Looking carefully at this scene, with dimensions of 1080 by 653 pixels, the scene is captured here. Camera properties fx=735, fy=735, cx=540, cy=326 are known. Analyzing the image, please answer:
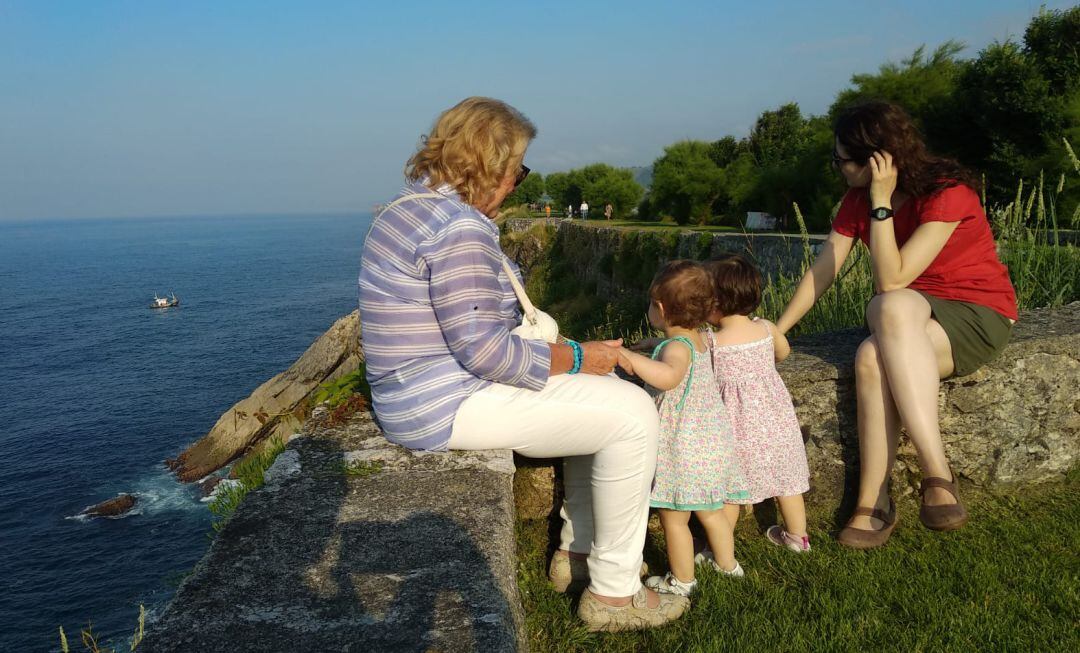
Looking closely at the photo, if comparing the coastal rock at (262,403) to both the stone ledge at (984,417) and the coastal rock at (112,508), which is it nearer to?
the coastal rock at (112,508)

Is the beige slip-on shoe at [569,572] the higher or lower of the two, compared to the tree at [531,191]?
lower

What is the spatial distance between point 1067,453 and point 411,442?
337 centimetres

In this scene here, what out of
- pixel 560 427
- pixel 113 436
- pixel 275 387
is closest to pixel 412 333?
pixel 560 427

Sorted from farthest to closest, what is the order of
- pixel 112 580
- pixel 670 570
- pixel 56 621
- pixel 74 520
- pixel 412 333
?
1. pixel 74 520
2. pixel 112 580
3. pixel 56 621
4. pixel 670 570
5. pixel 412 333

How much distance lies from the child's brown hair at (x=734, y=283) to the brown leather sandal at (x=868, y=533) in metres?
1.11

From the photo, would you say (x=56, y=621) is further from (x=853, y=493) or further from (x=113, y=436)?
(x=853, y=493)

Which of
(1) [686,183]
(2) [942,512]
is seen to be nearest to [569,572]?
(2) [942,512]

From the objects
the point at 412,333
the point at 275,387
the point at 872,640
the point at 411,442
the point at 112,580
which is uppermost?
the point at 412,333

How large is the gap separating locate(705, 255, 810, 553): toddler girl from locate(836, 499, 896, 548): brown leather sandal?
0.18m

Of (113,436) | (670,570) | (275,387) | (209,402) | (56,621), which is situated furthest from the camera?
(209,402)

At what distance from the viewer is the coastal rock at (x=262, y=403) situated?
17156 millimetres

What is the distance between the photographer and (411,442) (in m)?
2.69

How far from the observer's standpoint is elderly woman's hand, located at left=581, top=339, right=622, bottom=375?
2.79 meters

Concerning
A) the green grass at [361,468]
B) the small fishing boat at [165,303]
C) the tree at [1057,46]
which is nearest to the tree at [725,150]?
the tree at [1057,46]
